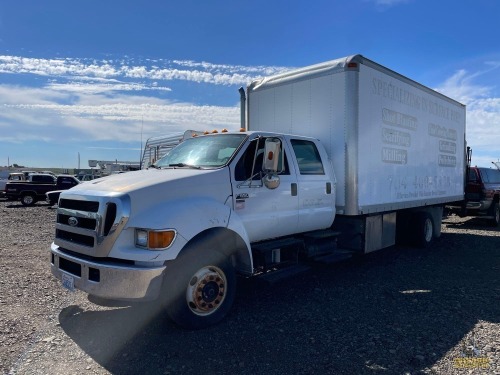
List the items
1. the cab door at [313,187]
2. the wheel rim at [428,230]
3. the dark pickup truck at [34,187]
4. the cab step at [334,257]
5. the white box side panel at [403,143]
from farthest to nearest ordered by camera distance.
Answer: the dark pickup truck at [34,187] < the wheel rim at [428,230] < the white box side panel at [403,143] < the cab step at [334,257] < the cab door at [313,187]

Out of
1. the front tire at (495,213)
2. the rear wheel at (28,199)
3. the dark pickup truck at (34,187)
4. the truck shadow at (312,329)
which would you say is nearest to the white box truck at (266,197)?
the truck shadow at (312,329)

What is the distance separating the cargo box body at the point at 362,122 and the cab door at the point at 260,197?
3.94 ft

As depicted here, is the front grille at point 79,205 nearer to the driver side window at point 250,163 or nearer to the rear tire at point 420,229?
the driver side window at point 250,163

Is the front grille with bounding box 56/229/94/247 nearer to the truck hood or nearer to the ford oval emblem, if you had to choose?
the ford oval emblem

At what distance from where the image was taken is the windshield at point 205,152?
16.3 ft

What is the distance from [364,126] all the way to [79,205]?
14.4 feet

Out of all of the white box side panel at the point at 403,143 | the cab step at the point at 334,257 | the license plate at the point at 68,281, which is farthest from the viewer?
the white box side panel at the point at 403,143

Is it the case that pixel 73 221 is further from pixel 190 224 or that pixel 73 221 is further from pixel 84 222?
pixel 190 224

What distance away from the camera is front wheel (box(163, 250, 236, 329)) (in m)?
4.03

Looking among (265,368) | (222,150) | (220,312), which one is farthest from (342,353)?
(222,150)

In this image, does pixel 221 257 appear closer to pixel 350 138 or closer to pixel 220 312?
pixel 220 312

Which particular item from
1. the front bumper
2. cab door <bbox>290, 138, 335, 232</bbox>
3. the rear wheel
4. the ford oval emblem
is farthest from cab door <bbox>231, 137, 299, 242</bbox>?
Answer: the rear wheel

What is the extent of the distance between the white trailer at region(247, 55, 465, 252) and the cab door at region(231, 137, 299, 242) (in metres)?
1.21

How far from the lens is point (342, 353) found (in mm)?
3818
